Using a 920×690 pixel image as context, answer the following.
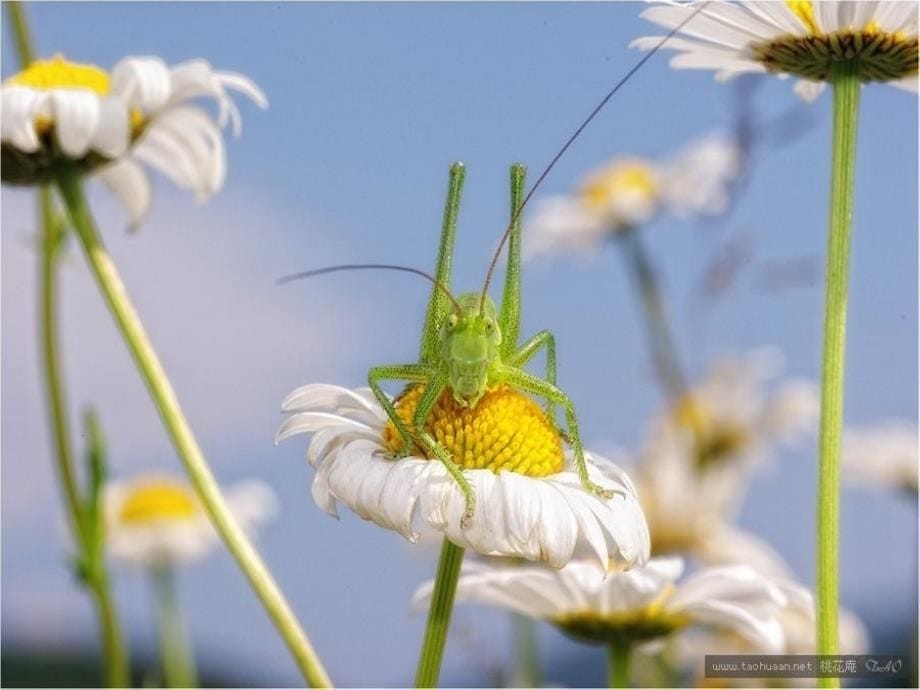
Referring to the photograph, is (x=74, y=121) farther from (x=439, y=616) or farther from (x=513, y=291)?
(x=439, y=616)

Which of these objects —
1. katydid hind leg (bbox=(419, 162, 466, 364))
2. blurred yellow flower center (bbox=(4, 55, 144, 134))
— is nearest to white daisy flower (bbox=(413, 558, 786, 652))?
katydid hind leg (bbox=(419, 162, 466, 364))

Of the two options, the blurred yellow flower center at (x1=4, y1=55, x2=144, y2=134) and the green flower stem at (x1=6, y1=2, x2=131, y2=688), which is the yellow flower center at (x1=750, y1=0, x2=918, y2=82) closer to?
the blurred yellow flower center at (x1=4, y1=55, x2=144, y2=134)

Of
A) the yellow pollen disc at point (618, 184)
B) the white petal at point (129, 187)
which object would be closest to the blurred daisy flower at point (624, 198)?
the yellow pollen disc at point (618, 184)

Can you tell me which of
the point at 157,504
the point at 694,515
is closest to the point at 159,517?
the point at 157,504

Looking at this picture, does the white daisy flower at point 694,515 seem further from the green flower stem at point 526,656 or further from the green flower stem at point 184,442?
the green flower stem at point 184,442

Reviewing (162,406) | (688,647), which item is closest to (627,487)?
(162,406)

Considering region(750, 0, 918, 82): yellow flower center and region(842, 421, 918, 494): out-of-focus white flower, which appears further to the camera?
region(842, 421, 918, 494): out-of-focus white flower
